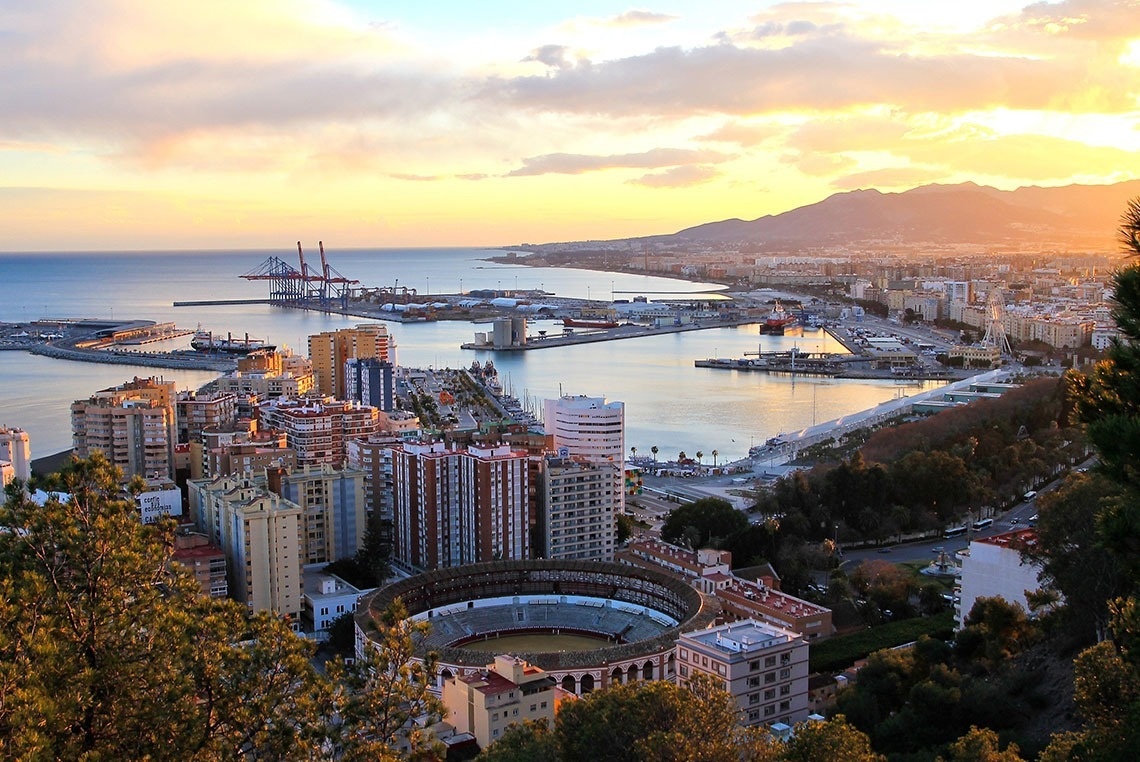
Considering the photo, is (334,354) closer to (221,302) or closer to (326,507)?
(326,507)

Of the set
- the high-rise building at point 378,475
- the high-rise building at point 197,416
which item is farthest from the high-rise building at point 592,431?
the high-rise building at point 197,416

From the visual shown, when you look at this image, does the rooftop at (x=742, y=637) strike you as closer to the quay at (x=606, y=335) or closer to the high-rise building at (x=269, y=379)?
the high-rise building at (x=269, y=379)

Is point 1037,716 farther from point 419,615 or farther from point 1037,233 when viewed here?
point 1037,233

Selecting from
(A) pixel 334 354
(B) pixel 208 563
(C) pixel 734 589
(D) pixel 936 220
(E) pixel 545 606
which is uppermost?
(D) pixel 936 220

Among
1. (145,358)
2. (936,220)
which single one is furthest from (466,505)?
(936,220)

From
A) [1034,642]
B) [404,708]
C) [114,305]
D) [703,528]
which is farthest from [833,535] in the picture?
[114,305]

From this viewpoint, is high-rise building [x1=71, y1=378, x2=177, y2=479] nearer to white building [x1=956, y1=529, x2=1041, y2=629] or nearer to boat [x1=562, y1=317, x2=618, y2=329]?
white building [x1=956, y1=529, x2=1041, y2=629]
